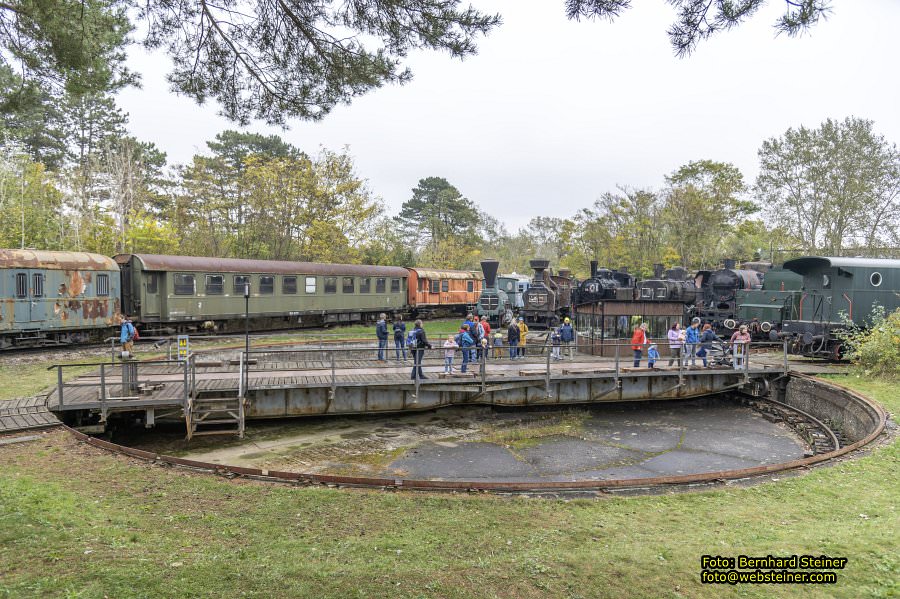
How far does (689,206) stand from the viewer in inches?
1602

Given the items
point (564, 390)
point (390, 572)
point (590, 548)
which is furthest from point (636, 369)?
point (390, 572)

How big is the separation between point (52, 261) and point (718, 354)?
22.0 meters

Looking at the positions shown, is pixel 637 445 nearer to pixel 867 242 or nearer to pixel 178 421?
pixel 178 421

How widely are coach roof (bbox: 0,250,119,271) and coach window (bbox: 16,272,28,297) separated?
0.96ft

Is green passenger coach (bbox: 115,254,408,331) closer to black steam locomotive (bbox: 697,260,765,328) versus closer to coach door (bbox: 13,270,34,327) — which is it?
coach door (bbox: 13,270,34,327)

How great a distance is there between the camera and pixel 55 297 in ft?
62.8

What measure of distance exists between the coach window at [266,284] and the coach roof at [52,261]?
19.2 feet

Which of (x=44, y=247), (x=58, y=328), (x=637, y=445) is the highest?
(x=44, y=247)

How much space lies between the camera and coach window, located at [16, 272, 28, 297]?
18141 millimetres

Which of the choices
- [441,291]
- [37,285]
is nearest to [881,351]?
[441,291]

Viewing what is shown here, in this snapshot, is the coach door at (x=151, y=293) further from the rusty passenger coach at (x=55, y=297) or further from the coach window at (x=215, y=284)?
the coach window at (x=215, y=284)

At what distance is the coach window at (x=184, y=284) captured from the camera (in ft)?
72.8

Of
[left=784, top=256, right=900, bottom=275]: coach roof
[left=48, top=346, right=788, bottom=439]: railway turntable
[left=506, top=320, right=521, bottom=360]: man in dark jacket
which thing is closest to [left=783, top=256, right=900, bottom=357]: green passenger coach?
[left=784, top=256, right=900, bottom=275]: coach roof

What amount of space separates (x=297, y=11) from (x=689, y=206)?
3814cm
